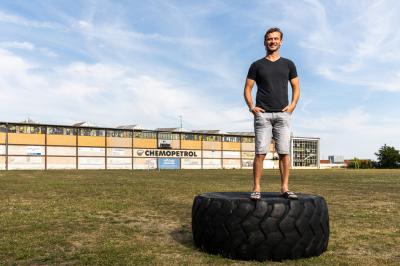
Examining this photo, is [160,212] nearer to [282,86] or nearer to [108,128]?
[282,86]

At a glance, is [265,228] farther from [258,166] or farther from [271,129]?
[271,129]

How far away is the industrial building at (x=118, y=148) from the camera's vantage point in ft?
233

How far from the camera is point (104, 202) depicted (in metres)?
11.8

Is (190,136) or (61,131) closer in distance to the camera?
(61,131)

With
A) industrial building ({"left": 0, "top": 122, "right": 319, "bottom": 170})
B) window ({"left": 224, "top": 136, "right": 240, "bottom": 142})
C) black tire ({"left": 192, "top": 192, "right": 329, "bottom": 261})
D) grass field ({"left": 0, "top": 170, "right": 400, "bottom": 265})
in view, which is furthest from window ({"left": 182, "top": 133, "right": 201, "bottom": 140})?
black tire ({"left": 192, "top": 192, "right": 329, "bottom": 261})

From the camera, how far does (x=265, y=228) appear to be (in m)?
4.89

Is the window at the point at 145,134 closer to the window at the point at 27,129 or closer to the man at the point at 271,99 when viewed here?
the window at the point at 27,129

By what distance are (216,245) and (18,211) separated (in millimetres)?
6259

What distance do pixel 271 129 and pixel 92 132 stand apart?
77081 millimetres

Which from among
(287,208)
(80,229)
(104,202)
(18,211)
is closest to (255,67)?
(287,208)

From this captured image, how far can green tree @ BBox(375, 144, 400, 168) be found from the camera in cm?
9969

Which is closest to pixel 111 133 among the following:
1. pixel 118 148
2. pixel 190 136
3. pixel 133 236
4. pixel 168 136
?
pixel 118 148

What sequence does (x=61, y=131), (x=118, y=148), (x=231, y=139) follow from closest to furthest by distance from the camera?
(x=61, y=131), (x=118, y=148), (x=231, y=139)

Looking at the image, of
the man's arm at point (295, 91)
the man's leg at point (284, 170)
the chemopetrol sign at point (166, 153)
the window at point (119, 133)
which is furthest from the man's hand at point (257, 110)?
the chemopetrol sign at point (166, 153)
